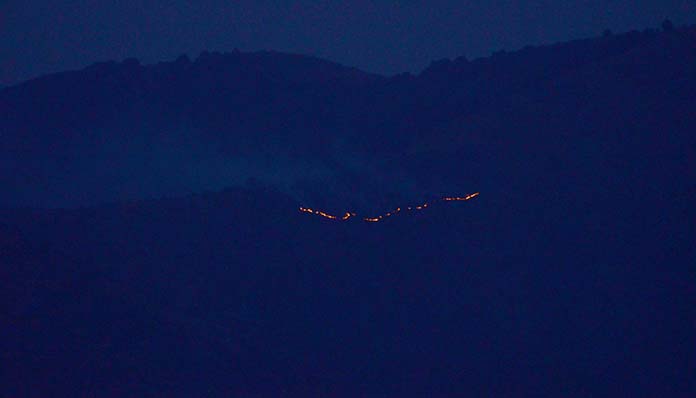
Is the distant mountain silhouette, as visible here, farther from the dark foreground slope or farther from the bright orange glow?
the dark foreground slope

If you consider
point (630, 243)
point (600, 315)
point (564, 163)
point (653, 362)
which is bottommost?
point (653, 362)

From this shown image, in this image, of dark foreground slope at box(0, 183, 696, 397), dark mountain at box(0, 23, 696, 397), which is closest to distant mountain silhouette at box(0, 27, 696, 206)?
dark mountain at box(0, 23, 696, 397)

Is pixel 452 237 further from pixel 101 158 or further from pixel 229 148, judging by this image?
pixel 101 158

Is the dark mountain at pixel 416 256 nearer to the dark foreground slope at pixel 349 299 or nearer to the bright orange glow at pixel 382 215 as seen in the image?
the dark foreground slope at pixel 349 299

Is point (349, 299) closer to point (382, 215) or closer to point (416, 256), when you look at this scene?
point (416, 256)

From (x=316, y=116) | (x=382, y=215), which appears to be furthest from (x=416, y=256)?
(x=316, y=116)

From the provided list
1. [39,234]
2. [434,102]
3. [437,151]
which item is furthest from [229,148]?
[39,234]
